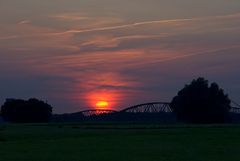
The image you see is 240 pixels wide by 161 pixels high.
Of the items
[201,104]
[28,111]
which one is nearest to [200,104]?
[201,104]

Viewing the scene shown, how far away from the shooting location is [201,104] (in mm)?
153750

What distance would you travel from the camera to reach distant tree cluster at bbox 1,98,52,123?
173250mm

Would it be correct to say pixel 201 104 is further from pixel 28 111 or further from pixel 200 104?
pixel 28 111

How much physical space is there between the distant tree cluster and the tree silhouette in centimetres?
3596

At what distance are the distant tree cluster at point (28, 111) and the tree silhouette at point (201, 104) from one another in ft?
118

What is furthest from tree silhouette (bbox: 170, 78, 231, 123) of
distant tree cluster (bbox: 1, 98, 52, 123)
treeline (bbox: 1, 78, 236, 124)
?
distant tree cluster (bbox: 1, 98, 52, 123)

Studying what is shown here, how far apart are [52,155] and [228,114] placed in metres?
125

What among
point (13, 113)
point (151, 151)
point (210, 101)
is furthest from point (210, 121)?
point (151, 151)

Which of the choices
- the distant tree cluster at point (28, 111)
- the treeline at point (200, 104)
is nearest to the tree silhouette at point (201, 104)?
the treeline at point (200, 104)

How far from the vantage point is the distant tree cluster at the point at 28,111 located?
568 feet

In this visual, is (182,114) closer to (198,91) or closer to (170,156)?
(198,91)

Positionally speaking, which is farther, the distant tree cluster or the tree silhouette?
the distant tree cluster

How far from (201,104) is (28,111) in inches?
1946

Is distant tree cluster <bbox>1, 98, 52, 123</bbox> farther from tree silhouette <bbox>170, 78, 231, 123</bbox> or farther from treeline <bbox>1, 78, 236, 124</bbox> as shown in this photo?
tree silhouette <bbox>170, 78, 231, 123</bbox>
